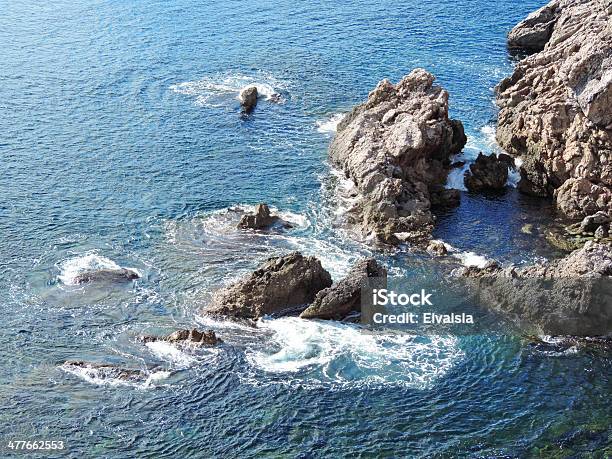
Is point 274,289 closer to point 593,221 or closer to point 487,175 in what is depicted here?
point 487,175

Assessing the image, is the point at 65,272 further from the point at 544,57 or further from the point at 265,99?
the point at 544,57

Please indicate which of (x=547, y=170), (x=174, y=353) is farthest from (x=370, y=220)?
(x=174, y=353)

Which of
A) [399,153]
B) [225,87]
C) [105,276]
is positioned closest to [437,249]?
[399,153]

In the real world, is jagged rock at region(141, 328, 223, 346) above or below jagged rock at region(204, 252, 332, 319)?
below

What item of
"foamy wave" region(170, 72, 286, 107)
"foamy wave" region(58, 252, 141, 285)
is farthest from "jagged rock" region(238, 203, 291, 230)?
"foamy wave" region(170, 72, 286, 107)

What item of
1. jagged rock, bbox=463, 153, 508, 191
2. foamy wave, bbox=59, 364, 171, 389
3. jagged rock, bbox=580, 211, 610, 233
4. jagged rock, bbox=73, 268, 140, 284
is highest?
jagged rock, bbox=463, 153, 508, 191

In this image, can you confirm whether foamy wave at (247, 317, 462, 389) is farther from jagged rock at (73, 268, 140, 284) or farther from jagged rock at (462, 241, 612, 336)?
jagged rock at (73, 268, 140, 284)
